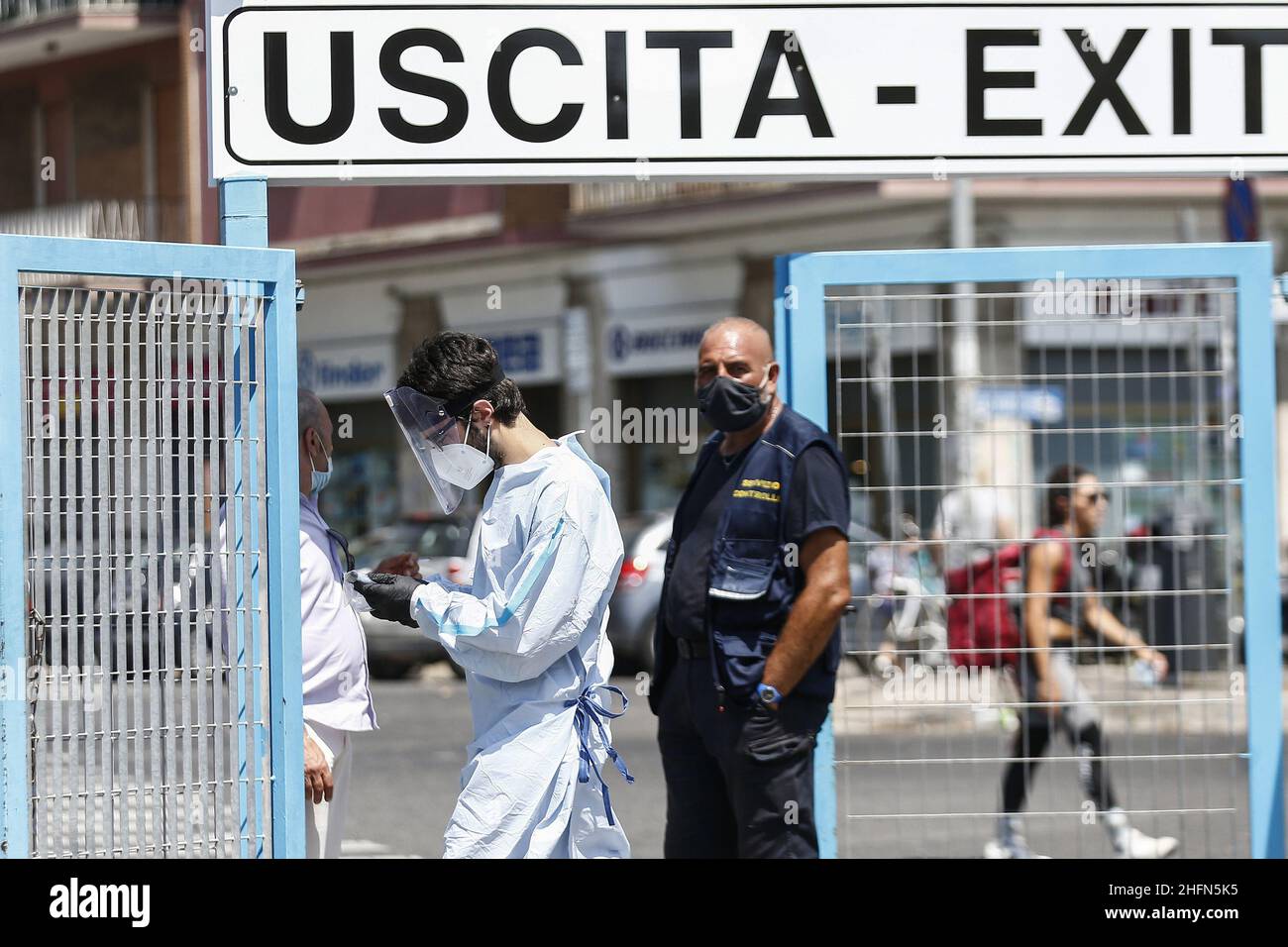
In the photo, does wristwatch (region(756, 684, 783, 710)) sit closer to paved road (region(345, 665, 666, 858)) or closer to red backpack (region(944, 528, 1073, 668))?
red backpack (region(944, 528, 1073, 668))

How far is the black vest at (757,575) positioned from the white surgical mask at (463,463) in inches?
31.3

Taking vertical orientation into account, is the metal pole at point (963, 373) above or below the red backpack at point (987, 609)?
above

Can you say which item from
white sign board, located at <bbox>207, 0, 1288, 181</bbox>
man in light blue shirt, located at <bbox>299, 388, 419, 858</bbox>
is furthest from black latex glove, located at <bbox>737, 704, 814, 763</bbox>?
white sign board, located at <bbox>207, 0, 1288, 181</bbox>

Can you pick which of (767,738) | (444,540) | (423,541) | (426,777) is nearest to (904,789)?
(767,738)

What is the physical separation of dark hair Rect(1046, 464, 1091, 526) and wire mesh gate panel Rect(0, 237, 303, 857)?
8.76 ft

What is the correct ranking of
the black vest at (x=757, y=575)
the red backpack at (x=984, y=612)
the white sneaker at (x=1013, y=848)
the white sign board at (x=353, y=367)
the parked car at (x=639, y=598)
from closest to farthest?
the black vest at (x=757, y=575) → the red backpack at (x=984, y=612) → the white sneaker at (x=1013, y=848) → the parked car at (x=639, y=598) → the white sign board at (x=353, y=367)

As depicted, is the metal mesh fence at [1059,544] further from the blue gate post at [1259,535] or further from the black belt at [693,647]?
the black belt at [693,647]

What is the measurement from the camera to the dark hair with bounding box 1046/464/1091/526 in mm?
5672

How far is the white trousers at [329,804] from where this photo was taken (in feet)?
14.6

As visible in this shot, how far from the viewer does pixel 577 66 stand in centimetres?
430

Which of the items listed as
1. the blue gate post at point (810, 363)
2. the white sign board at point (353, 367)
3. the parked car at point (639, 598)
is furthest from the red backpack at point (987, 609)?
the white sign board at point (353, 367)
